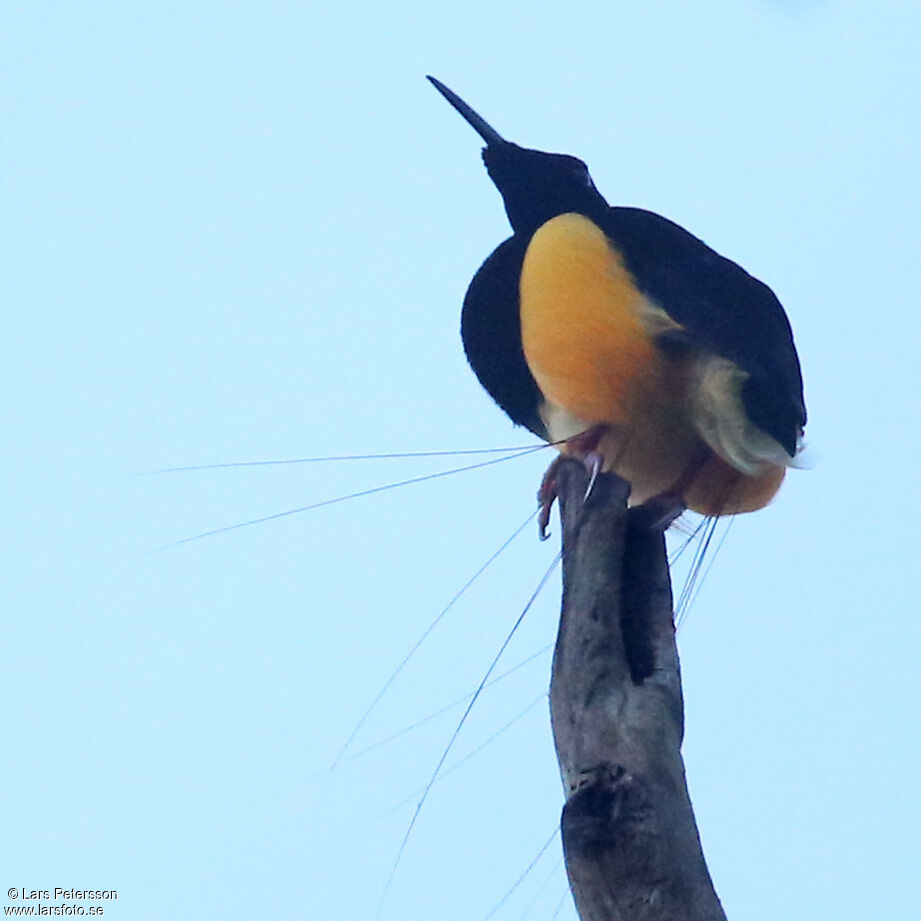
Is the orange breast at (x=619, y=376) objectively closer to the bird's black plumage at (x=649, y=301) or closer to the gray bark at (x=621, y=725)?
the bird's black plumage at (x=649, y=301)

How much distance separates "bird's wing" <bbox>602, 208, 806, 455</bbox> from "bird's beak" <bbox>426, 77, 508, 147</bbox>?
76 cm

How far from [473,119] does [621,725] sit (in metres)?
2.64

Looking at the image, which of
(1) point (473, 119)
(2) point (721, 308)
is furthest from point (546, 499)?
(1) point (473, 119)

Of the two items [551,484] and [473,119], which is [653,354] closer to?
[551,484]

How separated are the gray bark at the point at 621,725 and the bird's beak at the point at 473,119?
1778 mm

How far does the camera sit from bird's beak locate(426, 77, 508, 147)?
4.13 m

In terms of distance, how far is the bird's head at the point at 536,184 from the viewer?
3658 millimetres

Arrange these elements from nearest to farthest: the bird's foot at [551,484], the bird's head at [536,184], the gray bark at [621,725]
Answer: the gray bark at [621,725]
the bird's foot at [551,484]
the bird's head at [536,184]

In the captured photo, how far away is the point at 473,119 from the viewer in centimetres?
430

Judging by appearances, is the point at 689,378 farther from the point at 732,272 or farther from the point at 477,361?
the point at 477,361

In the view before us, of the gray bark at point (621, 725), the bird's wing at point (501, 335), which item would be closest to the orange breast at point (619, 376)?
the bird's wing at point (501, 335)

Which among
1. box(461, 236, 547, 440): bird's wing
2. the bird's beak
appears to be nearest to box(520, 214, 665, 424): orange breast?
box(461, 236, 547, 440): bird's wing

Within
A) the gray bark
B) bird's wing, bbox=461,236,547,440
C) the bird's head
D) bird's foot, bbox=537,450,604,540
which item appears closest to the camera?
→ the gray bark

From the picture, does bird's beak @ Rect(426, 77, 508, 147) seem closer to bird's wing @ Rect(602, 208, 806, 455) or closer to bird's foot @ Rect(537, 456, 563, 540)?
bird's wing @ Rect(602, 208, 806, 455)
